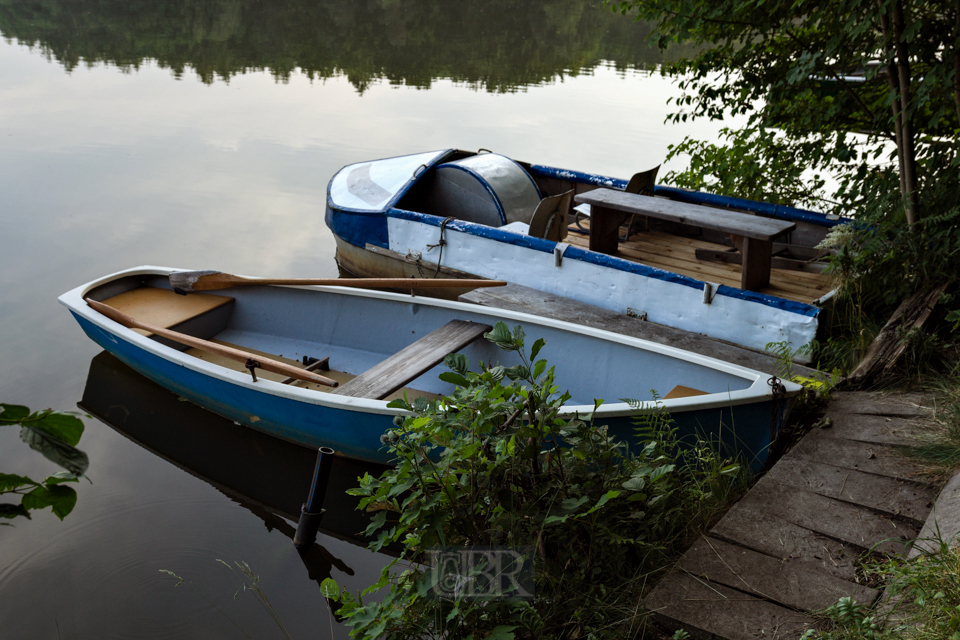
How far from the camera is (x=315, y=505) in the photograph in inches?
141

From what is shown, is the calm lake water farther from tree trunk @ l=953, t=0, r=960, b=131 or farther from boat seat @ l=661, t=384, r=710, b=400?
tree trunk @ l=953, t=0, r=960, b=131

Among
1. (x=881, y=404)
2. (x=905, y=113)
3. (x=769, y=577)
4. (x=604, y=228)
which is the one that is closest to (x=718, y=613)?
(x=769, y=577)

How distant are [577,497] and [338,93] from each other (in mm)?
14375

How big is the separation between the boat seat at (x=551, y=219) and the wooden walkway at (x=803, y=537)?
317 centimetres

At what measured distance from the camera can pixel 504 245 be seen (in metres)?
5.72

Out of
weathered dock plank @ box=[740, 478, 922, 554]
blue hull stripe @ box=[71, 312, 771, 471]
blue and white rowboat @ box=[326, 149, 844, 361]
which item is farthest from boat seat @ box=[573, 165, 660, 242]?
weathered dock plank @ box=[740, 478, 922, 554]

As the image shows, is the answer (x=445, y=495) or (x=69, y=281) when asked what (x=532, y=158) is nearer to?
(x=69, y=281)

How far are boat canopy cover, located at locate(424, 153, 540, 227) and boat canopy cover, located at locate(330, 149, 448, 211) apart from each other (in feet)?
0.91

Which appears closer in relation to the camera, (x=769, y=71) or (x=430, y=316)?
(x=430, y=316)

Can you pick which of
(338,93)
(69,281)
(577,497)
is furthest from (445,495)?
(338,93)

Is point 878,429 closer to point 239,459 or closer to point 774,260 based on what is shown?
point 774,260

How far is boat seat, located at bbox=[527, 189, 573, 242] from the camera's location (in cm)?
573

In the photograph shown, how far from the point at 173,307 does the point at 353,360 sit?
1.47m

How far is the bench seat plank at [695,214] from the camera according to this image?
465 centimetres
